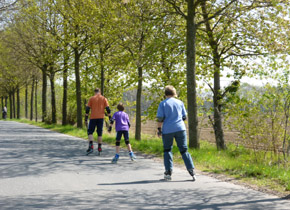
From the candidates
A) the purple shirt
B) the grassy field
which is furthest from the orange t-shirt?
the grassy field

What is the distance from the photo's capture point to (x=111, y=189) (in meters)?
6.23

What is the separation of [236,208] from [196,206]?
0.56 meters

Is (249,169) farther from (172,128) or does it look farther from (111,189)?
(111,189)

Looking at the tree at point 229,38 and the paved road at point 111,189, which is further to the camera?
the tree at point 229,38

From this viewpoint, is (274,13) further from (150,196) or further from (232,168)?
(150,196)

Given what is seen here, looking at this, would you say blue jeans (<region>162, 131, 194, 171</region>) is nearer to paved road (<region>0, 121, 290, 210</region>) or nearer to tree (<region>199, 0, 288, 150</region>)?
paved road (<region>0, 121, 290, 210</region>)

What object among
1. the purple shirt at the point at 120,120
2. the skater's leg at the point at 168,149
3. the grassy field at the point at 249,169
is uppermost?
the purple shirt at the point at 120,120

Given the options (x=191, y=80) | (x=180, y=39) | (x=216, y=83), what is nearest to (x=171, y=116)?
(x=191, y=80)

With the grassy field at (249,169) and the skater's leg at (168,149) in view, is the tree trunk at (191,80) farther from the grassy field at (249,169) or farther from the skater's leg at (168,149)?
the skater's leg at (168,149)

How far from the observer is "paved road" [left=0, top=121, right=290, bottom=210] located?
5.20 meters

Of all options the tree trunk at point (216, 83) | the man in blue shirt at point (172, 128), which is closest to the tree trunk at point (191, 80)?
the tree trunk at point (216, 83)

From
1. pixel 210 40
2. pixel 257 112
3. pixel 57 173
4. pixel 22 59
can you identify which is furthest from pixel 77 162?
pixel 22 59

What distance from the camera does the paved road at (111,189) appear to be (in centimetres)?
520

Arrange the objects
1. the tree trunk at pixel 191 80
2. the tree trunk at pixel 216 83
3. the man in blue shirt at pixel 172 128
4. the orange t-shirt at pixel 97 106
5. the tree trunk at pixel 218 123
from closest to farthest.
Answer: the man in blue shirt at pixel 172 128 → the orange t-shirt at pixel 97 106 → the tree trunk at pixel 191 80 → the tree trunk at pixel 218 123 → the tree trunk at pixel 216 83
